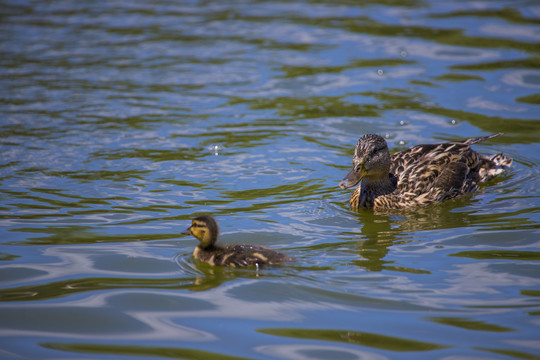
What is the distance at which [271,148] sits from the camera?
433 inches

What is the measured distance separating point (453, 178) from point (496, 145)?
2.57 metres

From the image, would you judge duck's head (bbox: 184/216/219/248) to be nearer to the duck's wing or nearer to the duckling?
the duckling

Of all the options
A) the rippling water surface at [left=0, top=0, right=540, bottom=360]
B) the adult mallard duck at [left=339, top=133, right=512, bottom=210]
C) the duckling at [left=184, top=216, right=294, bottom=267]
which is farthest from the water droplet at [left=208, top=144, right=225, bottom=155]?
the duckling at [left=184, top=216, right=294, bottom=267]

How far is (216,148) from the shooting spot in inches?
431

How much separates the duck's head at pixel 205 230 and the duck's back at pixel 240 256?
10 cm

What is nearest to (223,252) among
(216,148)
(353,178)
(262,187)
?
(353,178)

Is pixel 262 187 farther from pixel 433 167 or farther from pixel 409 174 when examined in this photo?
pixel 433 167

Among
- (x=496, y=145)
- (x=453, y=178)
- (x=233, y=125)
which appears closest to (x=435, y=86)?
(x=496, y=145)

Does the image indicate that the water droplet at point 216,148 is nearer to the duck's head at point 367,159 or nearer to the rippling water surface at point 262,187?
the rippling water surface at point 262,187

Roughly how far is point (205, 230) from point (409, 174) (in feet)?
10.7

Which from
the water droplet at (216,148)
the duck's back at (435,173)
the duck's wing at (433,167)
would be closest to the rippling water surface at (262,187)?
the water droplet at (216,148)

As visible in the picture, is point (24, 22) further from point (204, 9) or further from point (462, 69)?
point (462, 69)

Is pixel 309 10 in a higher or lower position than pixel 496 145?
higher

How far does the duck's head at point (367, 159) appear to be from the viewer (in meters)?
8.56
